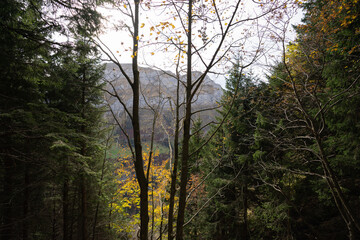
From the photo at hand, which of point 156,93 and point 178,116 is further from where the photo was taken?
point 156,93

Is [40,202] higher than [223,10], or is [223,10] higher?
[223,10]

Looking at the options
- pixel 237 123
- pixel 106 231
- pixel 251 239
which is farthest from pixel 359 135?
pixel 106 231

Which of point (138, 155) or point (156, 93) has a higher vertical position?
point (156, 93)

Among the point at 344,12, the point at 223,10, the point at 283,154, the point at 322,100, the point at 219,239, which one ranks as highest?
the point at 344,12

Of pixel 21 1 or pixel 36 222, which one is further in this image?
pixel 36 222

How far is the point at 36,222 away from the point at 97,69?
716 cm

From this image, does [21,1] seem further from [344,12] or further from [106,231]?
[106,231]

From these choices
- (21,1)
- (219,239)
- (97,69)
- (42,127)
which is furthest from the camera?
(219,239)

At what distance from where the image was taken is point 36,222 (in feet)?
24.5

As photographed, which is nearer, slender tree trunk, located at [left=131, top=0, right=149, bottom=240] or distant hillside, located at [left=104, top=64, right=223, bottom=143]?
slender tree trunk, located at [left=131, top=0, right=149, bottom=240]

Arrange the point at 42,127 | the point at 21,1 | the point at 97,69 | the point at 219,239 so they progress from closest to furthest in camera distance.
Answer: the point at 21,1 < the point at 42,127 < the point at 97,69 < the point at 219,239

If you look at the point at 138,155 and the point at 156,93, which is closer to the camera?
the point at 138,155

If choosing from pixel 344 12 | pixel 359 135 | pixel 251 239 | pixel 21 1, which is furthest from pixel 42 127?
pixel 251 239

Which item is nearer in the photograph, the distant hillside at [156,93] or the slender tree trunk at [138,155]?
the slender tree trunk at [138,155]
